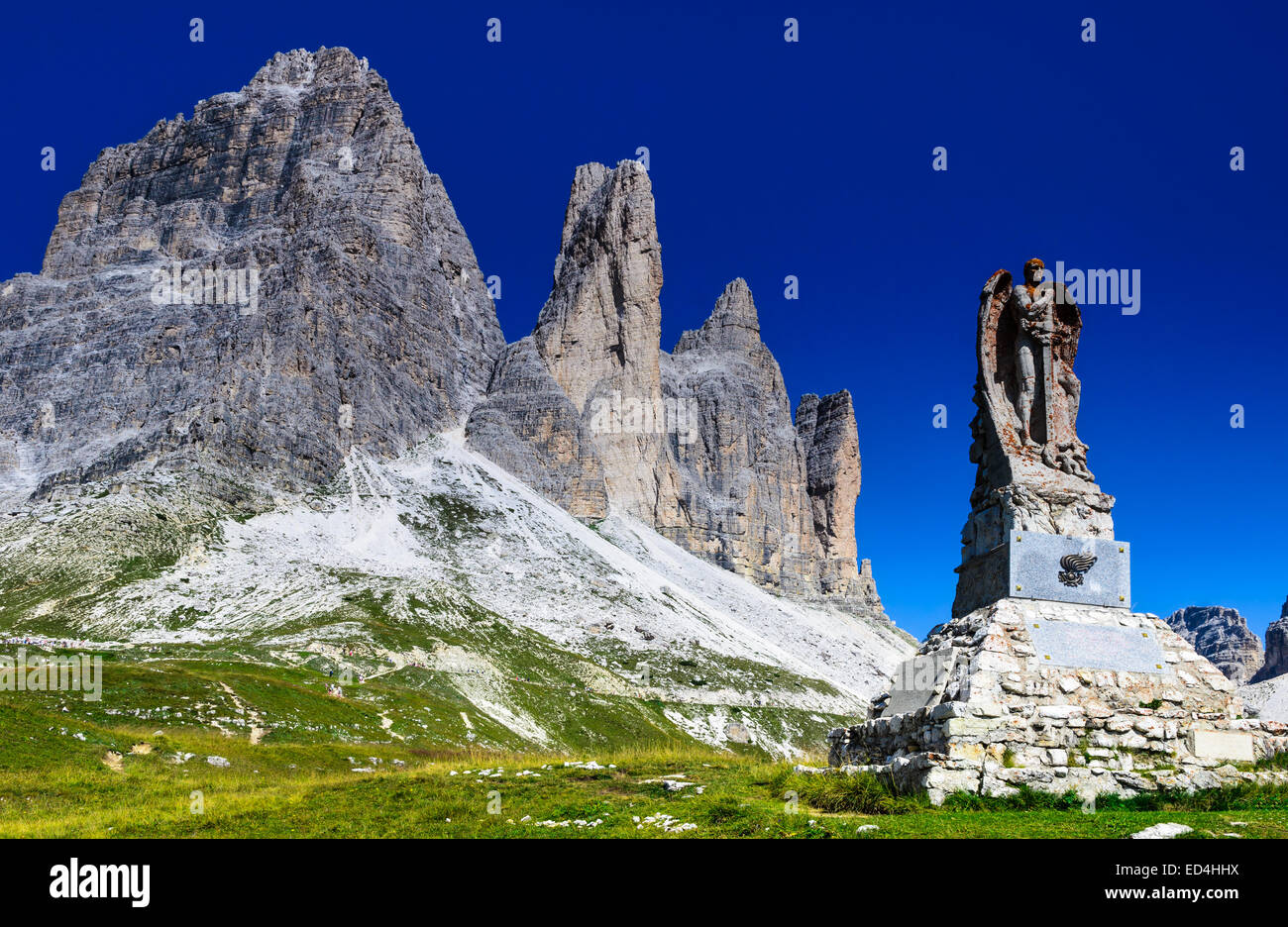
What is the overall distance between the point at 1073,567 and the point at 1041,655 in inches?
92.9

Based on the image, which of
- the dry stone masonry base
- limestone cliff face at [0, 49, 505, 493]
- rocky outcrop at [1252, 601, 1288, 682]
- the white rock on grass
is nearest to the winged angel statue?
the dry stone masonry base

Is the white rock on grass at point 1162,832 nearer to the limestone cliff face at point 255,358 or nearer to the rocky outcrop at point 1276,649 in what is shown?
the limestone cliff face at point 255,358

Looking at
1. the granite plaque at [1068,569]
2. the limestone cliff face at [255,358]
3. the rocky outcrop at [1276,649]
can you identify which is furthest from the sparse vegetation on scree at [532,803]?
the rocky outcrop at [1276,649]

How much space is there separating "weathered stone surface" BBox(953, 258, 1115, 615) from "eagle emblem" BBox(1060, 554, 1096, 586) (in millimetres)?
542

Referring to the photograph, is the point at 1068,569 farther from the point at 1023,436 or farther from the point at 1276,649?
the point at 1276,649

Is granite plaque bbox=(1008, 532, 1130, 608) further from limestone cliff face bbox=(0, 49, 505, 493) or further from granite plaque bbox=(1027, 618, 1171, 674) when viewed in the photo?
limestone cliff face bbox=(0, 49, 505, 493)

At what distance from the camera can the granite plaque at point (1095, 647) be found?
1764cm

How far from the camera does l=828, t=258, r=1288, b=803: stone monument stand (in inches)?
627

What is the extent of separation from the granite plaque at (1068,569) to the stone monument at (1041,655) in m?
0.03

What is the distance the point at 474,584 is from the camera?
120 metres

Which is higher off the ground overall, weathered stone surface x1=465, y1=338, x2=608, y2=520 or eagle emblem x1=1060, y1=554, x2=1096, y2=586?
weathered stone surface x1=465, y1=338, x2=608, y2=520

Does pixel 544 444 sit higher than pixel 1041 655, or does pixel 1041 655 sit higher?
pixel 544 444

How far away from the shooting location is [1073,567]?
19.1 m

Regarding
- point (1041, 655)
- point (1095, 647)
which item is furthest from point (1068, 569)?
point (1041, 655)
